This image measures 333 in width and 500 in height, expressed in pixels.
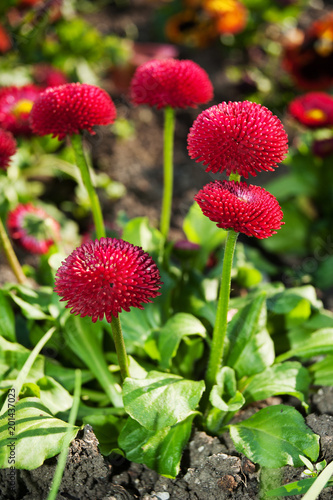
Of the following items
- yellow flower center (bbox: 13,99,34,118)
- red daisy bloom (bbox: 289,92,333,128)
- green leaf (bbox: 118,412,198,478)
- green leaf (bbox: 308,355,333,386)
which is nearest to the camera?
green leaf (bbox: 118,412,198,478)

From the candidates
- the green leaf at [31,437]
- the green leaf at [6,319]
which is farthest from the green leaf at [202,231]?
the green leaf at [31,437]

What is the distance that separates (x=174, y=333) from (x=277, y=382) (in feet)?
1.59

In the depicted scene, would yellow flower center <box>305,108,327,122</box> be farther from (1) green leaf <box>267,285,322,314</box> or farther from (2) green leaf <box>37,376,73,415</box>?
(2) green leaf <box>37,376,73,415</box>

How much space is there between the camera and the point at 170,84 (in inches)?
84.0

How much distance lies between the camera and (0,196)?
297 centimetres

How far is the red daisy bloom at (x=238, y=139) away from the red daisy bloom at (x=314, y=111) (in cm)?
212

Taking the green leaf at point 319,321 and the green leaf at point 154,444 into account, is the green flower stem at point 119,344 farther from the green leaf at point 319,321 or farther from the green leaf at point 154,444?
the green leaf at point 319,321

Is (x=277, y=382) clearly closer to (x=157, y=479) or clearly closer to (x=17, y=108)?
(x=157, y=479)

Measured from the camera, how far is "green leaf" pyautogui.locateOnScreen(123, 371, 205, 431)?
1.79 meters

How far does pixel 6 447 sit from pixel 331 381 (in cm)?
139

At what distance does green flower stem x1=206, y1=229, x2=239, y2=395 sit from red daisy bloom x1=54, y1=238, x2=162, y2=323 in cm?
27

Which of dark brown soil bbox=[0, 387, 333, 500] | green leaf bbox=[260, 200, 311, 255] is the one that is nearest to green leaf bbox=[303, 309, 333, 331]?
dark brown soil bbox=[0, 387, 333, 500]

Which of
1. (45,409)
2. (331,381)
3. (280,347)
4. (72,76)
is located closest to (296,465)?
(331,381)

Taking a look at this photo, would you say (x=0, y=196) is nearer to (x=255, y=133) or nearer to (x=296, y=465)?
(x=255, y=133)
